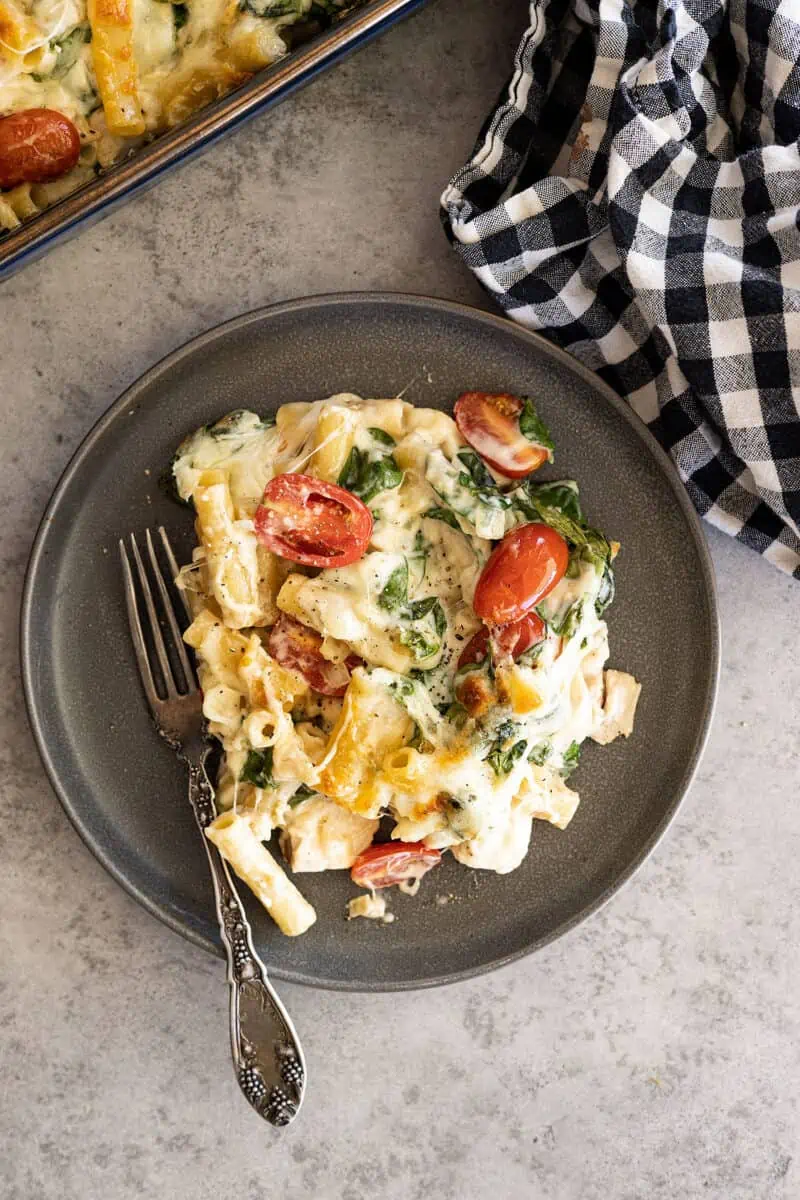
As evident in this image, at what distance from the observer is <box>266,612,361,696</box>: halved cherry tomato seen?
2.21 meters

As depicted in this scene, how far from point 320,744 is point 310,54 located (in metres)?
1.36

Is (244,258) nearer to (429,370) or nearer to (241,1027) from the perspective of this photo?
(429,370)

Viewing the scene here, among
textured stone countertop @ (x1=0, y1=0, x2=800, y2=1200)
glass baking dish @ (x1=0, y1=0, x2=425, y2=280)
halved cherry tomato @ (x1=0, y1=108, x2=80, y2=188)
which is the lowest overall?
textured stone countertop @ (x1=0, y1=0, x2=800, y2=1200)

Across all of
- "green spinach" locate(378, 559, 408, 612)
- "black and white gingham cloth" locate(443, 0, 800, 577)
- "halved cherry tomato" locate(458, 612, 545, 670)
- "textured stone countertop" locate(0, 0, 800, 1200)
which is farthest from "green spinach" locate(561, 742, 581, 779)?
"black and white gingham cloth" locate(443, 0, 800, 577)

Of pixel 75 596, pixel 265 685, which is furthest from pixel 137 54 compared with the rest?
pixel 265 685

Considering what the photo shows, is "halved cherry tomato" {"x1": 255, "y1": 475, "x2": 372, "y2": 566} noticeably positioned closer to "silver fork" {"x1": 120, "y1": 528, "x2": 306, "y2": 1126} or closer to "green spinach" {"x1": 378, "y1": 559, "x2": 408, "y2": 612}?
"green spinach" {"x1": 378, "y1": 559, "x2": 408, "y2": 612}

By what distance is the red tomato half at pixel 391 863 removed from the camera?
7.50 ft

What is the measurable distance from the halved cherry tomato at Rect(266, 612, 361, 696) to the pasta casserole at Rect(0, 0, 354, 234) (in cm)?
100

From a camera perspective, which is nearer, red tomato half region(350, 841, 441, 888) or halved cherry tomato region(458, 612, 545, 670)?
halved cherry tomato region(458, 612, 545, 670)

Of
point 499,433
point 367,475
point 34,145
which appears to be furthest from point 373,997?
point 34,145

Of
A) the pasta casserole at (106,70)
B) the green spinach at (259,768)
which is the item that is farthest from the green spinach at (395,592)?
the pasta casserole at (106,70)

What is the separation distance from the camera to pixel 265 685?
2.14 metres

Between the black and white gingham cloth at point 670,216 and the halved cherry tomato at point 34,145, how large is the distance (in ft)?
2.59

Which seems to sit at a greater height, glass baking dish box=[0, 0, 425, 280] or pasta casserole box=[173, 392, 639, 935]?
glass baking dish box=[0, 0, 425, 280]
